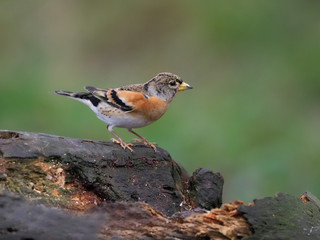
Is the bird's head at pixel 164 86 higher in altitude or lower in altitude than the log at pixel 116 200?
higher

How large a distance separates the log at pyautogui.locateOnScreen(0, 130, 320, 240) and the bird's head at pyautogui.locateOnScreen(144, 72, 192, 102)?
149 centimetres

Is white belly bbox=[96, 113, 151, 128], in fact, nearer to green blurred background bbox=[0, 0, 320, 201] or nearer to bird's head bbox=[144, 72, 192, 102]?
bird's head bbox=[144, 72, 192, 102]

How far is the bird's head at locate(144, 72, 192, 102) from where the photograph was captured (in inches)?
289

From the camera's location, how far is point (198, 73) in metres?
13.7

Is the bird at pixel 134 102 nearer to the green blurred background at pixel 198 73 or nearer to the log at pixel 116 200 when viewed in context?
the log at pixel 116 200

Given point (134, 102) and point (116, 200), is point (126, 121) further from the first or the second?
point (116, 200)

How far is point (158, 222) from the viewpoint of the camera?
14.9 feet

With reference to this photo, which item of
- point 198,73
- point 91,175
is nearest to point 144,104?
point 91,175

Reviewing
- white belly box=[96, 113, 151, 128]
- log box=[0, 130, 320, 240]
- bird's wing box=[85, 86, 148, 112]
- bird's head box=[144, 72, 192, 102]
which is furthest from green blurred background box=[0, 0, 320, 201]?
log box=[0, 130, 320, 240]

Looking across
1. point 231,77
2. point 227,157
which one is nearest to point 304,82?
point 231,77

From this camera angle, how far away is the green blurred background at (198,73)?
10641mm

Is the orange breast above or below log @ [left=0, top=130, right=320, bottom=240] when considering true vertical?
above

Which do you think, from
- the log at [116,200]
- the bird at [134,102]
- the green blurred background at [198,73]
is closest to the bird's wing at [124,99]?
the bird at [134,102]

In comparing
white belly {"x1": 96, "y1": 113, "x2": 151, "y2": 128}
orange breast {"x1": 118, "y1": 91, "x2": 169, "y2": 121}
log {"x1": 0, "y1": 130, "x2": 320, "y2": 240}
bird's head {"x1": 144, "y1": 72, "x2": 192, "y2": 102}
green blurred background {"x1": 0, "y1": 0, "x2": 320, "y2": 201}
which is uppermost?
green blurred background {"x1": 0, "y1": 0, "x2": 320, "y2": 201}
